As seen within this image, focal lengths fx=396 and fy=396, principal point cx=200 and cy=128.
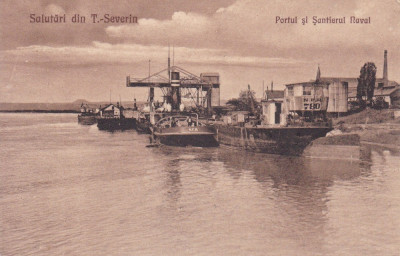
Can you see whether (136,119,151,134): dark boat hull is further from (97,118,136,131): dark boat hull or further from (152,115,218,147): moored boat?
(152,115,218,147): moored boat

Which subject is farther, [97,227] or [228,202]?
[228,202]

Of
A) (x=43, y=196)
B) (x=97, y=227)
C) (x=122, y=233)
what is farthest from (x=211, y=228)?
(x=43, y=196)

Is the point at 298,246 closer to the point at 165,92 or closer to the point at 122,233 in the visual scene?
the point at 122,233

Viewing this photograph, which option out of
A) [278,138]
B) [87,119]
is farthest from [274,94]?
[278,138]

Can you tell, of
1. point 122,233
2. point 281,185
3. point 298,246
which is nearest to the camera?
point 298,246

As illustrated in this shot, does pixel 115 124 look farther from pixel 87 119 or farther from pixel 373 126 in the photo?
pixel 373 126

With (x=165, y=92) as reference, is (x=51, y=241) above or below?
below
